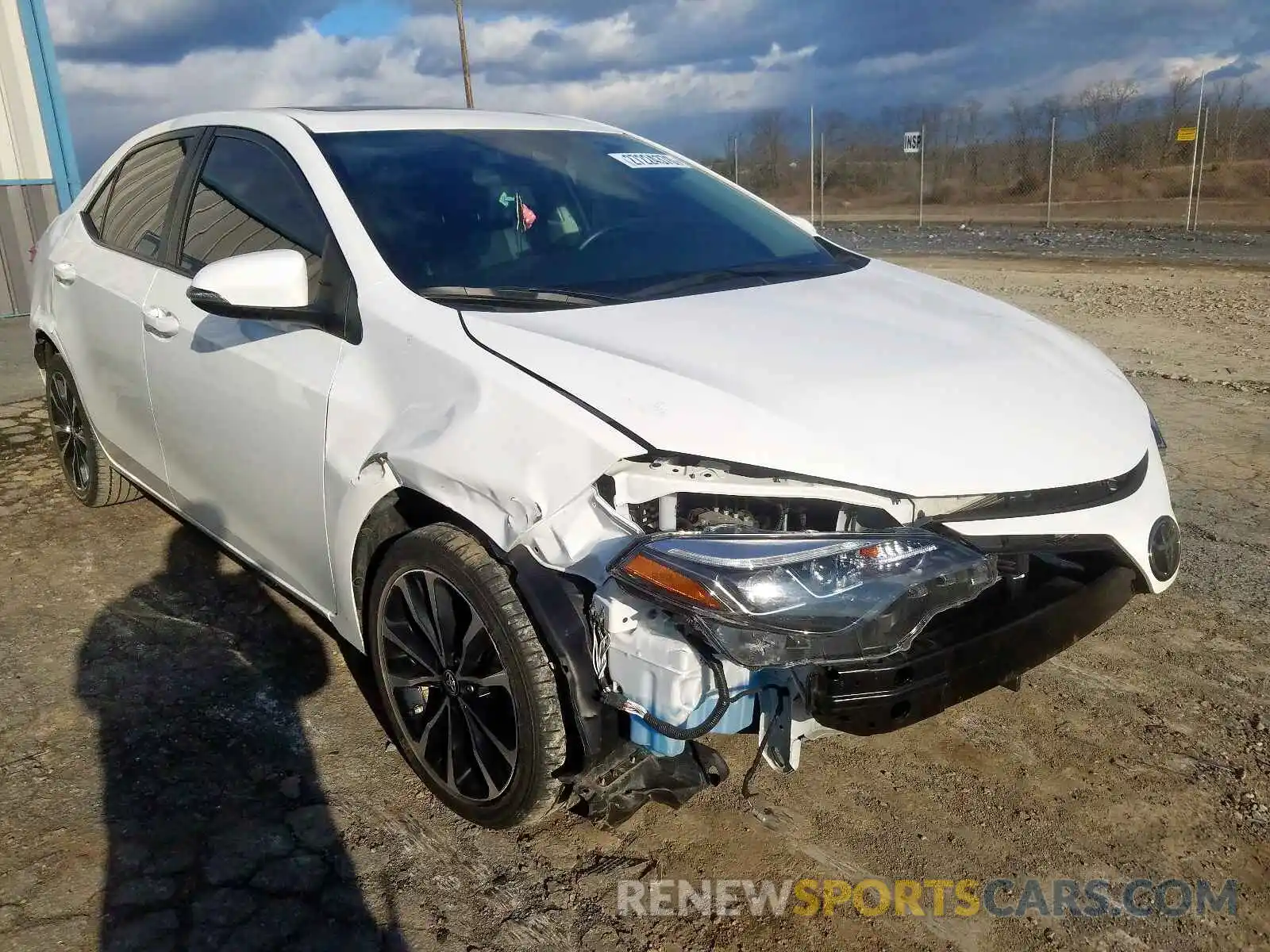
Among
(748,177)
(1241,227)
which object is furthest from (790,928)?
(748,177)

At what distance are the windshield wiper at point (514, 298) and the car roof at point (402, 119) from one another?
37.2 inches

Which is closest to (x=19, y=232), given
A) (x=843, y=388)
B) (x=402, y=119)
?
(x=402, y=119)

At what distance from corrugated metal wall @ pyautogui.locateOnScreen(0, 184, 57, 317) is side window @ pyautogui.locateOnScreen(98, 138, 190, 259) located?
7.52m

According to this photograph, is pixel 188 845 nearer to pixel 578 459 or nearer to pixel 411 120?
pixel 578 459

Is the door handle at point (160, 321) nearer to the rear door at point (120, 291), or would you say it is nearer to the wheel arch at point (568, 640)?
the rear door at point (120, 291)

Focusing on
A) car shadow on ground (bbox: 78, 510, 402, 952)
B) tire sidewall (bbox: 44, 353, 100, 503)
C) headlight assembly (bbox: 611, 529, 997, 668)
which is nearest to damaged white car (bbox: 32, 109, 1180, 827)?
headlight assembly (bbox: 611, 529, 997, 668)

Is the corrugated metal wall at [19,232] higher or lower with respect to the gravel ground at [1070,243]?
higher

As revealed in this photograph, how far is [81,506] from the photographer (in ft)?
16.7

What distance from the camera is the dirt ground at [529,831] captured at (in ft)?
7.47

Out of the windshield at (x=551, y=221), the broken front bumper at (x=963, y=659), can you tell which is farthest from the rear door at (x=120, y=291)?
the broken front bumper at (x=963, y=659)

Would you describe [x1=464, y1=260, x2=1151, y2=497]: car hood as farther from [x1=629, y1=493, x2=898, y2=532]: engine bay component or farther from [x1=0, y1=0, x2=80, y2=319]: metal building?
[x1=0, y1=0, x2=80, y2=319]: metal building

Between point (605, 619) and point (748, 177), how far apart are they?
3396cm

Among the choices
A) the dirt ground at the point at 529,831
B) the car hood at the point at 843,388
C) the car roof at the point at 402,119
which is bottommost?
the dirt ground at the point at 529,831

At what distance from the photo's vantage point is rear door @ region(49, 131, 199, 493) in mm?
3771
